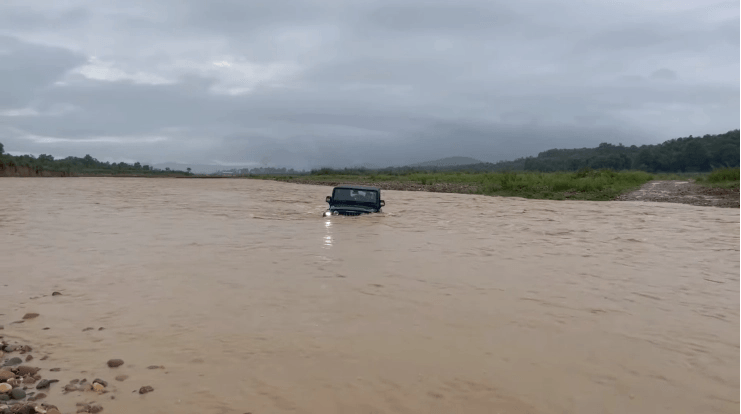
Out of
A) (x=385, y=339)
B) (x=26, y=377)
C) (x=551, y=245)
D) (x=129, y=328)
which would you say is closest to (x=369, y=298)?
(x=385, y=339)

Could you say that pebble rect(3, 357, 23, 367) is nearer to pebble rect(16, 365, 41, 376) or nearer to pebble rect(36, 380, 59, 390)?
pebble rect(16, 365, 41, 376)

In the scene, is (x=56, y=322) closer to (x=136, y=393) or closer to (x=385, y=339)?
(x=136, y=393)

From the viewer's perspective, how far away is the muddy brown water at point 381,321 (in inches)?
153

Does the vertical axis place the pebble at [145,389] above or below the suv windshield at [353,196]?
below

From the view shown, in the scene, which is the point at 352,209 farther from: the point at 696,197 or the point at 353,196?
the point at 696,197

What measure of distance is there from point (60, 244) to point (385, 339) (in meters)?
8.94

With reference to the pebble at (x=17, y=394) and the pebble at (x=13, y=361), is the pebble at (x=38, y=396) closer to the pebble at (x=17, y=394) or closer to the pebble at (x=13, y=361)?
the pebble at (x=17, y=394)

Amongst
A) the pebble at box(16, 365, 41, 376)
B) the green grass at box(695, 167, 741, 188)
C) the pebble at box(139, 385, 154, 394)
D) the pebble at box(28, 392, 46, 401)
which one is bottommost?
the pebble at box(139, 385, 154, 394)

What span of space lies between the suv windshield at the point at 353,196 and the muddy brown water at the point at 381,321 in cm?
410

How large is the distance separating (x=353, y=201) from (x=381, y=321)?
10.6 m

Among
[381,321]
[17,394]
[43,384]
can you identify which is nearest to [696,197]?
[381,321]

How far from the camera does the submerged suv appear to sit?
51.5 ft

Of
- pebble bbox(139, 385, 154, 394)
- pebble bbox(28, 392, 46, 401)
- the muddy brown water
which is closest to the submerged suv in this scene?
the muddy brown water

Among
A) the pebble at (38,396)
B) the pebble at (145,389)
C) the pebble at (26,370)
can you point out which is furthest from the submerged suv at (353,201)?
the pebble at (38,396)
